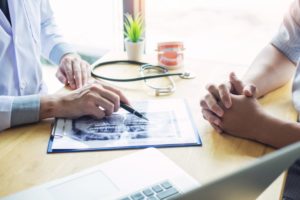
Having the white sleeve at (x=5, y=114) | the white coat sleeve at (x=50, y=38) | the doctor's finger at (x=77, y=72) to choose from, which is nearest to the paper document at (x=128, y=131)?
the white sleeve at (x=5, y=114)

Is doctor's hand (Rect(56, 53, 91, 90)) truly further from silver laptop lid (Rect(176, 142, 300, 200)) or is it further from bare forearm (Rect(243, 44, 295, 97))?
silver laptop lid (Rect(176, 142, 300, 200))

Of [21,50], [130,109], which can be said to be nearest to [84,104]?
[130,109]

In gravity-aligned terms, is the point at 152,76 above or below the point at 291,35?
below

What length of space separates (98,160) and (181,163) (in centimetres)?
18

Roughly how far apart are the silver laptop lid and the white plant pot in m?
0.96

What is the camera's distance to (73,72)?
119cm

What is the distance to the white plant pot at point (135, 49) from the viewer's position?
133cm

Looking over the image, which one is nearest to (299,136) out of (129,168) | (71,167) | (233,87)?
(233,87)

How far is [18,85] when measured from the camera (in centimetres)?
119

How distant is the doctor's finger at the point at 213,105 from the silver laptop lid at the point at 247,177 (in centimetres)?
47

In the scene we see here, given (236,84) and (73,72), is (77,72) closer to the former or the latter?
(73,72)

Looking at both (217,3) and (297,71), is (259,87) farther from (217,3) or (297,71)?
(217,3)

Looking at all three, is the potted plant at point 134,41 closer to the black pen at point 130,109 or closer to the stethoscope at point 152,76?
the stethoscope at point 152,76

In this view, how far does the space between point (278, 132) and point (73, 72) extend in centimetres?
Answer: 66
